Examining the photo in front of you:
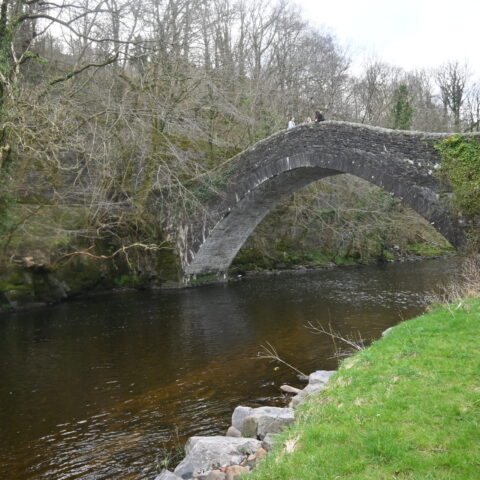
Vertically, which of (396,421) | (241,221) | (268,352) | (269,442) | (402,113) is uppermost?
(402,113)

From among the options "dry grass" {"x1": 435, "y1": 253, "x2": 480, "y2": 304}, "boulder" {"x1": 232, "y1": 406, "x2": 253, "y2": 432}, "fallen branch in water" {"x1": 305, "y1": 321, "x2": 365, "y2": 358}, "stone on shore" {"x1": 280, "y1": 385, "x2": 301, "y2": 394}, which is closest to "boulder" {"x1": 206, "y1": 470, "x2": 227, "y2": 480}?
"boulder" {"x1": 232, "y1": 406, "x2": 253, "y2": 432}

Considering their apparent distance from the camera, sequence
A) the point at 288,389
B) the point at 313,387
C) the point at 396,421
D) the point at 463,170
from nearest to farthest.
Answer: the point at 396,421 → the point at 313,387 → the point at 288,389 → the point at 463,170

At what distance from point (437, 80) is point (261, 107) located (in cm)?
1877

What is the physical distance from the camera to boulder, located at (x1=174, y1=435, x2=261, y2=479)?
13.9 feet

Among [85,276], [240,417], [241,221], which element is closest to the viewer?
[240,417]

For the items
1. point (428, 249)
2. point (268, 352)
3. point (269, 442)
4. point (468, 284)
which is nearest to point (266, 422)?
point (269, 442)

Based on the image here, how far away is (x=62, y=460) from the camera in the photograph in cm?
516

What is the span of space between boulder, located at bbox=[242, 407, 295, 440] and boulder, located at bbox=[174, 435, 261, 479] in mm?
406

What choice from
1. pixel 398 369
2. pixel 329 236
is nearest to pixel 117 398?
pixel 398 369

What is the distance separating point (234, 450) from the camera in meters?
4.36

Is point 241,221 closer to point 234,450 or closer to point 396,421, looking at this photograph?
point 234,450

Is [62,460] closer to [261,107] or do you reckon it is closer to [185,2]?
[185,2]

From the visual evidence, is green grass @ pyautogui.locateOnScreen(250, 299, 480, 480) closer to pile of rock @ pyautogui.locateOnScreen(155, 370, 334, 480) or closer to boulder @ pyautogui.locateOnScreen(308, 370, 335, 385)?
pile of rock @ pyautogui.locateOnScreen(155, 370, 334, 480)

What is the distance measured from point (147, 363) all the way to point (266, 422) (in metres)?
4.10
